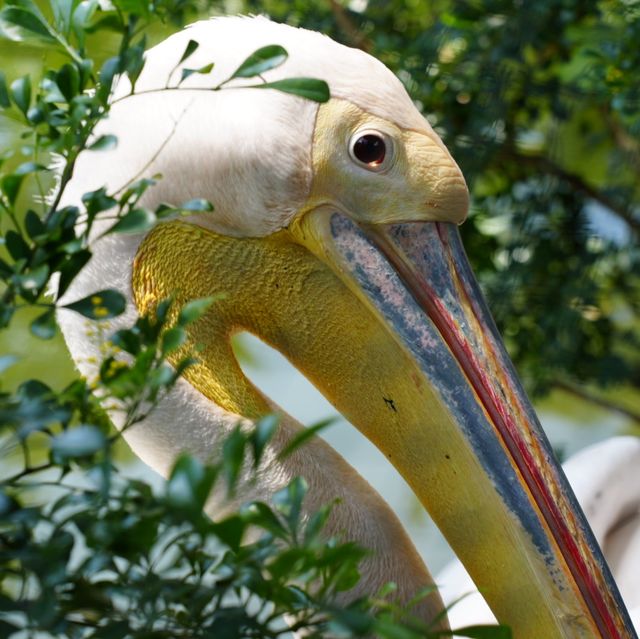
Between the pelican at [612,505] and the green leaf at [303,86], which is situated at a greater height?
the green leaf at [303,86]

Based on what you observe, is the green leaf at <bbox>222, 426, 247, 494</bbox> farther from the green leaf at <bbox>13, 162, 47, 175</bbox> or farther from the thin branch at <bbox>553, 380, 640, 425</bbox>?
the thin branch at <bbox>553, 380, 640, 425</bbox>

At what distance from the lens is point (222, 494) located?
1.16 metres

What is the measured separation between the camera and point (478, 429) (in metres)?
1.11

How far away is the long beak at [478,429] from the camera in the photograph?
1.11m

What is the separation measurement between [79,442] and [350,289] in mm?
603

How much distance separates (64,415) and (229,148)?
0.51 metres

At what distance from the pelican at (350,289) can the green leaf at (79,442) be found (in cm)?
54

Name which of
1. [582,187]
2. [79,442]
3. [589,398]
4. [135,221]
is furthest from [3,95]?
[589,398]

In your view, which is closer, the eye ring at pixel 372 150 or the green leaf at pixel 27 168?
the green leaf at pixel 27 168

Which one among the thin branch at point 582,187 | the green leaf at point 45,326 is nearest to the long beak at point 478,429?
the green leaf at point 45,326

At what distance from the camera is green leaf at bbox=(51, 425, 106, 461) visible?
0.57 metres

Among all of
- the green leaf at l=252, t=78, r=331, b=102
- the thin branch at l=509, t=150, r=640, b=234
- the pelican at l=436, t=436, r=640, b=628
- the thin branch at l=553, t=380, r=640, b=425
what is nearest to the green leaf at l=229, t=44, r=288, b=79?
the green leaf at l=252, t=78, r=331, b=102

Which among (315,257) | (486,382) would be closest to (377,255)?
(315,257)

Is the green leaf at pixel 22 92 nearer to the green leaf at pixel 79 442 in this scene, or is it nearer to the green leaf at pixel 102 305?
the green leaf at pixel 102 305
